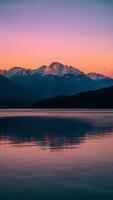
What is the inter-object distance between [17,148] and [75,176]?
39.9ft

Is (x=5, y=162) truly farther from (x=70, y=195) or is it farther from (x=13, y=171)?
(x=70, y=195)

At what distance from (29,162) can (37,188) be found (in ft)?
22.0

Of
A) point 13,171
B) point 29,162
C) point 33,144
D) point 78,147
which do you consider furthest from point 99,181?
point 33,144

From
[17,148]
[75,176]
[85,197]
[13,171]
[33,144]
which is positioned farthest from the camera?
[33,144]

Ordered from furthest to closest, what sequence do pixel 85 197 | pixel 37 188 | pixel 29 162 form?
pixel 29 162
pixel 37 188
pixel 85 197

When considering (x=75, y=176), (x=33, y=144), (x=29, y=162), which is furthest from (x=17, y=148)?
(x=75, y=176)

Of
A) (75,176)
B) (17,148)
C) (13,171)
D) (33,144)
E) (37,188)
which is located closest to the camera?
(37,188)

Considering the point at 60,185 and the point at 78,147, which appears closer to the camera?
the point at 60,185

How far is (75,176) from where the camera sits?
771 inches

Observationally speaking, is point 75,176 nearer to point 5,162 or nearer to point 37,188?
point 37,188

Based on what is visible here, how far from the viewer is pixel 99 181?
1847 cm

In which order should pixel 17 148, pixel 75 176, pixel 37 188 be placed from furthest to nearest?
pixel 17 148
pixel 75 176
pixel 37 188

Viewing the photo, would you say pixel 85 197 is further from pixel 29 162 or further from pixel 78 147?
pixel 78 147

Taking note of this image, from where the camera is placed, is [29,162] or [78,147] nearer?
[29,162]
